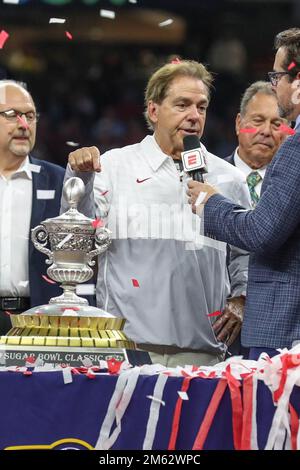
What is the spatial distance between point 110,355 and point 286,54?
1057 mm

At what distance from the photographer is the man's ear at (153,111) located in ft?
13.6

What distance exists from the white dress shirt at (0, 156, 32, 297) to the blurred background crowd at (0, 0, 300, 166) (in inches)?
244

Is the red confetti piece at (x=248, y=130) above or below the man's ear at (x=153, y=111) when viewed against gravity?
below

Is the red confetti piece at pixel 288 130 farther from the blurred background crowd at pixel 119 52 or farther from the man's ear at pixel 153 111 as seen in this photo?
the blurred background crowd at pixel 119 52

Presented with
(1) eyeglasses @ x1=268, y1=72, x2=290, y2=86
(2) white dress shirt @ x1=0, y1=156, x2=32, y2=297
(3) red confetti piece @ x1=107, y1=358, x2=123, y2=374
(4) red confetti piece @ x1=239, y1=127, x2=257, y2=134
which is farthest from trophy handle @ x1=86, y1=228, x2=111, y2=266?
(4) red confetti piece @ x1=239, y1=127, x2=257, y2=134

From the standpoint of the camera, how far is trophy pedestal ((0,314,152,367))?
2.93 metres

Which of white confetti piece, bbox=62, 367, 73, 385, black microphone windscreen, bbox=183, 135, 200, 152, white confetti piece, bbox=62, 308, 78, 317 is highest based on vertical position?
black microphone windscreen, bbox=183, 135, 200, 152

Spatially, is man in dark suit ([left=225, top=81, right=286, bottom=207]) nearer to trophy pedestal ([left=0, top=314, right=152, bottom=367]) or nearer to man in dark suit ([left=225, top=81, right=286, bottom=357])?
man in dark suit ([left=225, top=81, right=286, bottom=357])

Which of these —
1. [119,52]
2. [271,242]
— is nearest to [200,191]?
[271,242]

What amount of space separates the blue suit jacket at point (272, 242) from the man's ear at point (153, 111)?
1029 millimetres

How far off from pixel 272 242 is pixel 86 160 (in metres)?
0.80

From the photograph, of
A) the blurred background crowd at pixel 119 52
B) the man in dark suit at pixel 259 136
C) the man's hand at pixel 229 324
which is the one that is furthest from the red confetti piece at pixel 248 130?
the blurred background crowd at pixel 119 52

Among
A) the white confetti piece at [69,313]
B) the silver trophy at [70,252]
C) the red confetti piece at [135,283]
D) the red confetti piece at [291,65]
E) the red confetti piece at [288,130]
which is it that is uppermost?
the red confetti piece at [291,65]
